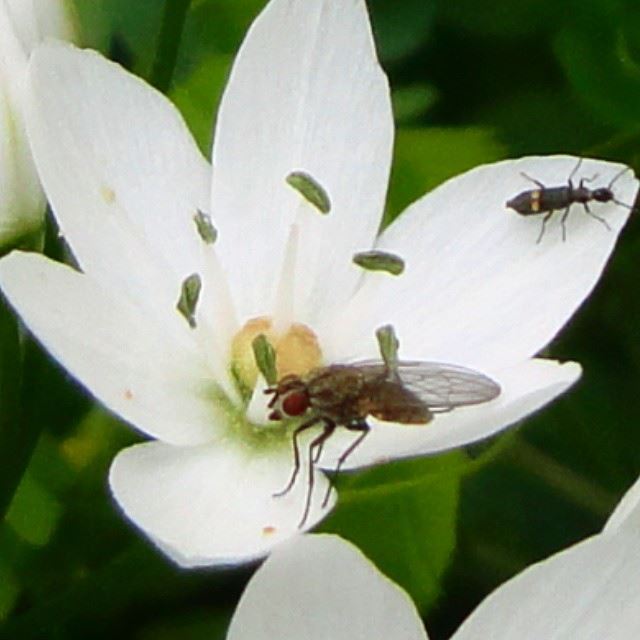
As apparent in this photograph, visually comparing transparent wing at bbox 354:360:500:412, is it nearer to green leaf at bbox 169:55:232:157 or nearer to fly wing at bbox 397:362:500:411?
fly wing at bbox 397:362:500:411

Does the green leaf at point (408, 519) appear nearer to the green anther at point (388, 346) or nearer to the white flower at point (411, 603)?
the green anther at point (388, 346)

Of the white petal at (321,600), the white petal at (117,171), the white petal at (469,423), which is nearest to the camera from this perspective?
the white petal at (321,600)

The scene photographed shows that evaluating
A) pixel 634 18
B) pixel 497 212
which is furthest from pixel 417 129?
pixel 497 212

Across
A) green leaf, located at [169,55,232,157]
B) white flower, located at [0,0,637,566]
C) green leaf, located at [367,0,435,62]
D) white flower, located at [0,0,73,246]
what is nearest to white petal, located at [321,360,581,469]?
white flower, located at [0,0,637,566]

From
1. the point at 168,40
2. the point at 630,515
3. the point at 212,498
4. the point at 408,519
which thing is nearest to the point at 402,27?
the point at 168,40

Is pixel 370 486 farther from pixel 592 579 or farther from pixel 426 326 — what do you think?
pixel 592 579

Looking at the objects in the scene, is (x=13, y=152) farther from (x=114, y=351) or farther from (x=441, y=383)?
(x=441, y=383)

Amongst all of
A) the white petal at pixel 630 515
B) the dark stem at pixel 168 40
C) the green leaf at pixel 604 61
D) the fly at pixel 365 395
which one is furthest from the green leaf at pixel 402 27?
the white petal at pixel 630 515
